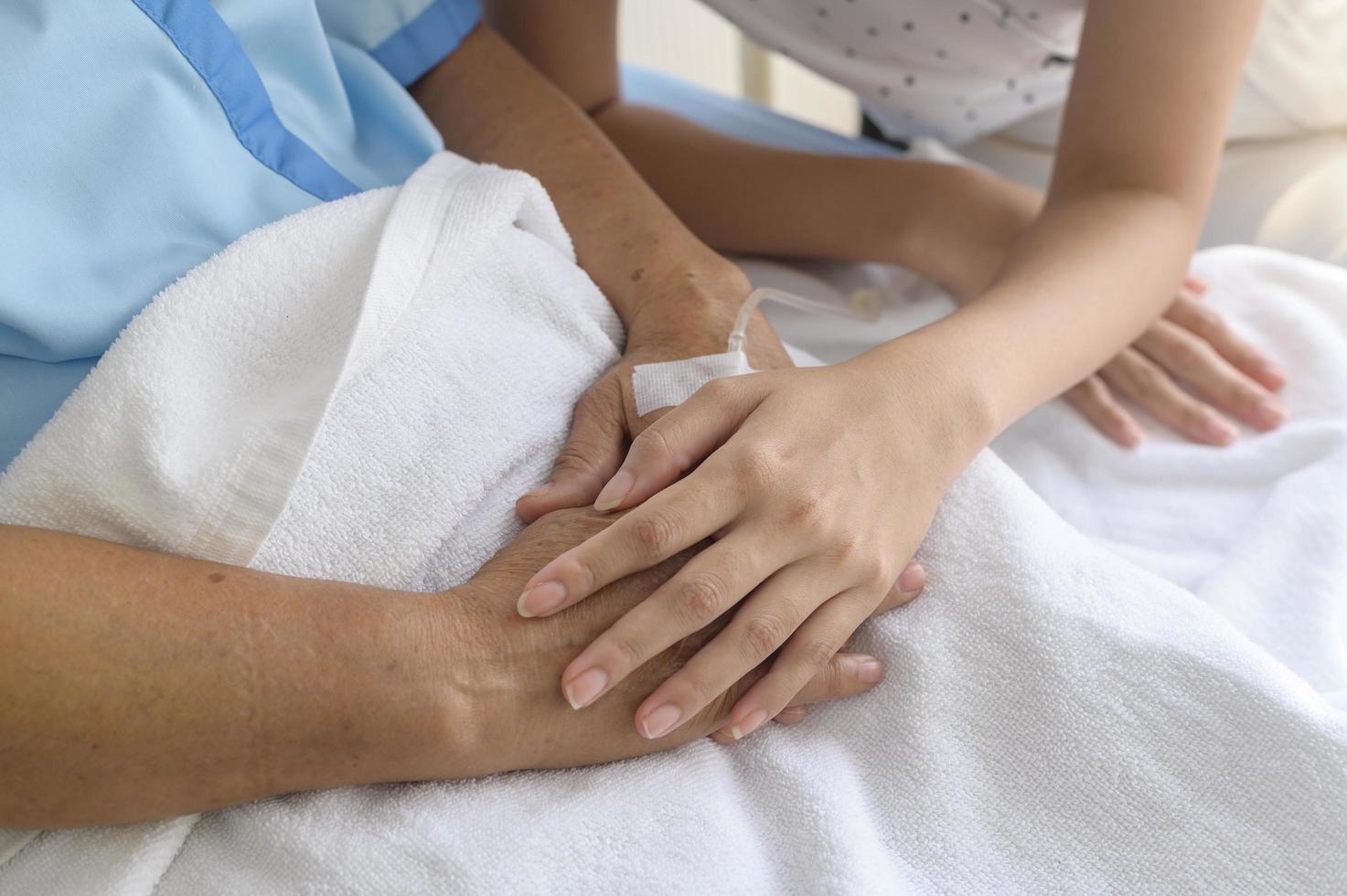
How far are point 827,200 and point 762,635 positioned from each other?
0.69 metres

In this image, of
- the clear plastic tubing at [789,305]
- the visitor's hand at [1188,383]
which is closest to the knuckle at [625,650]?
the clear plastic tubing at [789,305]

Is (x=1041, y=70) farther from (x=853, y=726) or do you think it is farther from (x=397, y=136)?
(x=853, y=726)

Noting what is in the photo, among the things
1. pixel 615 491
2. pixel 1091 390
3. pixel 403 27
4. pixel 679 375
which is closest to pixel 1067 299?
pixel 1091 390

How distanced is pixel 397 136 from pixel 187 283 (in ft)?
1.15

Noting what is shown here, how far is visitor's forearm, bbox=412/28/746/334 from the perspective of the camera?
948mm

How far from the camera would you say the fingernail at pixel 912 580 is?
0.75 m

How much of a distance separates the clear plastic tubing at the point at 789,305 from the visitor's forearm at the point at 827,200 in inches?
3.3

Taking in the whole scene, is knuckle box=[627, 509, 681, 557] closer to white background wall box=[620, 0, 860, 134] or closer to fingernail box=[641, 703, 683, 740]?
fingernail box=[641, 703, 683, 740]

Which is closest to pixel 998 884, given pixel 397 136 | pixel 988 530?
pixel 988 530

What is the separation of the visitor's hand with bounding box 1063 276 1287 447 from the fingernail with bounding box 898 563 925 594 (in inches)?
13.9

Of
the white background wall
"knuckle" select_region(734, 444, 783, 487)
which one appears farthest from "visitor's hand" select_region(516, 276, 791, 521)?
the white background wall

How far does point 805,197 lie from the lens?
1.24 metres

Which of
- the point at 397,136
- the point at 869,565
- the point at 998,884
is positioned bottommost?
the point at 998,884

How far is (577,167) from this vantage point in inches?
41.4
